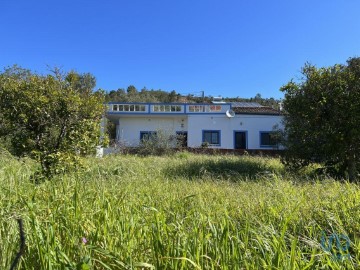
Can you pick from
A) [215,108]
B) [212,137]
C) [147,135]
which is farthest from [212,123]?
[147,135]

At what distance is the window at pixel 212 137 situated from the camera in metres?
29.4

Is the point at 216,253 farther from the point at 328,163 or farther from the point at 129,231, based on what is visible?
the point at 328,163

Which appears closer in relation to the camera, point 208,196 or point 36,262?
point 36,262

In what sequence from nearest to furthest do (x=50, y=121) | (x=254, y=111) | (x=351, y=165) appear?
(x=50, y=121) < (x=351, y=165) < (x=254, y=111)

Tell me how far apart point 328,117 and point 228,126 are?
2022cm

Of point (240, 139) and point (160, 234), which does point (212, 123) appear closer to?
point (240, 139)

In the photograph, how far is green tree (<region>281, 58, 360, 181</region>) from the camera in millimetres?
8711

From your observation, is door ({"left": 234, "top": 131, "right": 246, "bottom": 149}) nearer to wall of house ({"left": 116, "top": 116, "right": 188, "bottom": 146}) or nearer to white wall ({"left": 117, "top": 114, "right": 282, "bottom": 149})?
white wall ({"left": 117, "top": 114, "right": 282, "bottom": 149})

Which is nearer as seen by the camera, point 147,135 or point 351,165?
point 351,165

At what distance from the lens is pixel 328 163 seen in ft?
30.9

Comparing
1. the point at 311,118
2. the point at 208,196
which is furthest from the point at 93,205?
the point at 311,118

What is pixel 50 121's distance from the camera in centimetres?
726

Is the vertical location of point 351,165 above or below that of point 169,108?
below

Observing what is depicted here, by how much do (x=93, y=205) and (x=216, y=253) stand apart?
154cm
